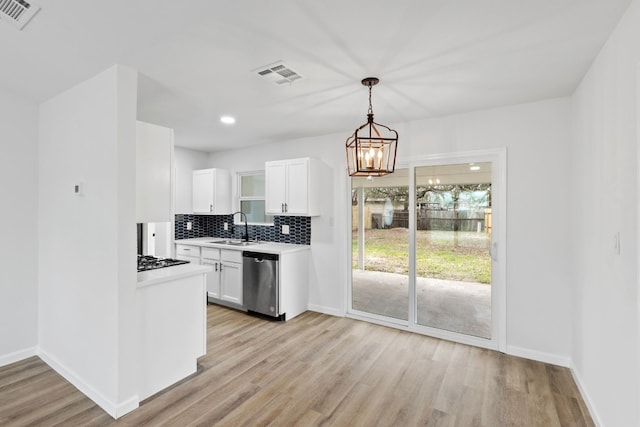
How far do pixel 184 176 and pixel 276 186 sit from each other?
73.3 inches

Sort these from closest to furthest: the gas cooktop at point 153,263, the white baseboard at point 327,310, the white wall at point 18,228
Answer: the gas cooktop at point 153,263 → the white wall at point 18,228 → the white baseboard at point 327,310

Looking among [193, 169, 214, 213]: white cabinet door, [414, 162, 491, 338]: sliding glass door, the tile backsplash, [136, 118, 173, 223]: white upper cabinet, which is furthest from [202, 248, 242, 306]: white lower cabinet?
[414, 162, 491, 338]: sliding glass door

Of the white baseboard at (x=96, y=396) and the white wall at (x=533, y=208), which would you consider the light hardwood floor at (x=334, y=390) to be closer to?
the white baseboard at (x=96, y=396)

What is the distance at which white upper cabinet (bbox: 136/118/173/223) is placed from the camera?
2471mm

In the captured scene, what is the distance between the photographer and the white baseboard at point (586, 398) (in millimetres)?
2100

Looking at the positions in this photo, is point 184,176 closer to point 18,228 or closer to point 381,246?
point 18,228

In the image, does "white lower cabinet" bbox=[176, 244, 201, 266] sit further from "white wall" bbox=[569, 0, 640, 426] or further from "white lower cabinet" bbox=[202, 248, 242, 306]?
"white wall" bbox=[569, 0, 640, 426]

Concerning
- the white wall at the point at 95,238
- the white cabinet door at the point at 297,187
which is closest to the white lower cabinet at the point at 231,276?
the white cabinet door at the point at 297,187

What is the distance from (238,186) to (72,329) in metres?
3.09

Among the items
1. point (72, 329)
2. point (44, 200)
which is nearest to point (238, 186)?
point (44, 200)

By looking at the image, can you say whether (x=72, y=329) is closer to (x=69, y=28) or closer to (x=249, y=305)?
(x=249, y=305)

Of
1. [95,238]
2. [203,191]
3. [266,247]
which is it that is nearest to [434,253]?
[266,247]

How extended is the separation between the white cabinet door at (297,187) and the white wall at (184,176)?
2.01 metres

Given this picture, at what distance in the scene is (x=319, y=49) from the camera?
200 cm
